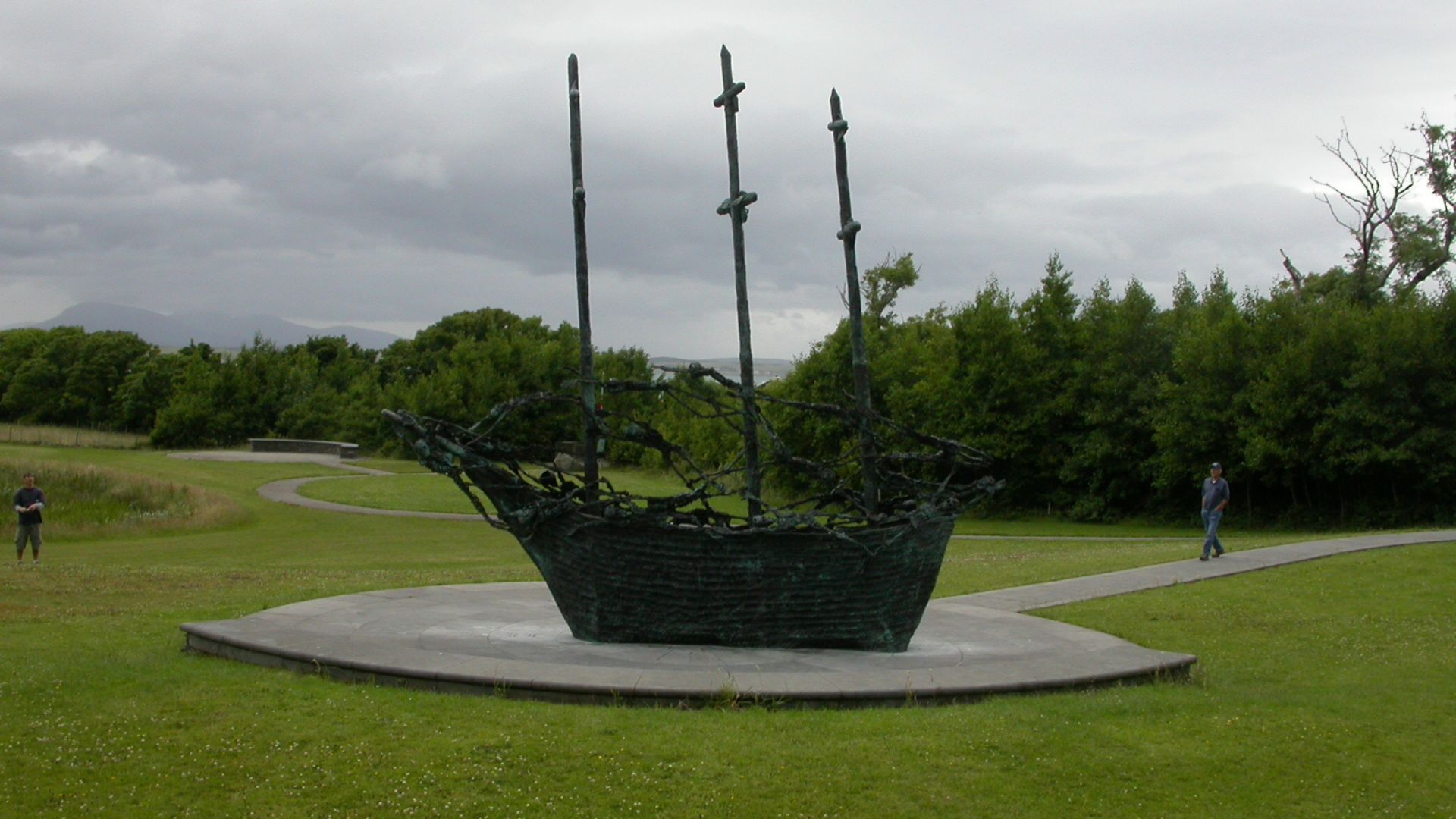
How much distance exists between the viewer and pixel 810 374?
49.1 m

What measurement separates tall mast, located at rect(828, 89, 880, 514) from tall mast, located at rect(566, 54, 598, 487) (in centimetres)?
240

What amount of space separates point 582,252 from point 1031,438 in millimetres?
33523

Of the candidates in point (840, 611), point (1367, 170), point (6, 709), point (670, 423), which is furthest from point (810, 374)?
point (6, 709)

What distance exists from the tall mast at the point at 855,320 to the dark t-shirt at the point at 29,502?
605 inches

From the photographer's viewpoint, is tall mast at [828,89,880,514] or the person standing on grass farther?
the person standing on grass

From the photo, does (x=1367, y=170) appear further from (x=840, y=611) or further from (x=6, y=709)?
(x=6, y=709)

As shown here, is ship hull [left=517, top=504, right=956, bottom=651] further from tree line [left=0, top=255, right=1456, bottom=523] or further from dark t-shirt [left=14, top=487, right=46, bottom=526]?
tree line [left=0, top=255, right=1456, bottom=523]

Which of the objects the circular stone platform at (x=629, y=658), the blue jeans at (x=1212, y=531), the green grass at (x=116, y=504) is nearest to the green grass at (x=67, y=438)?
the green grass at (x=116, y=504)

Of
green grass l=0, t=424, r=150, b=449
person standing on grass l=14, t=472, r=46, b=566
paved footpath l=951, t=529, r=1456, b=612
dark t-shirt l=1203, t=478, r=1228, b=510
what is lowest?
paved footpath l=951, t=529, r=1456, b=612

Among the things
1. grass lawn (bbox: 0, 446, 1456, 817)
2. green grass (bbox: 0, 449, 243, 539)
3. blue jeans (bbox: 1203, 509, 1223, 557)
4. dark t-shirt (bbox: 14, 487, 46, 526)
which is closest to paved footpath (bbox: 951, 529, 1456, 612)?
blue jeans (bbox: 1203, 509, 1223, 557)

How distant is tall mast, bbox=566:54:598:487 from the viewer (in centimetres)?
1100

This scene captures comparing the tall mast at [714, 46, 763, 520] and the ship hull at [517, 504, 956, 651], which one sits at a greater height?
the tall mast at [714, 46, 763, 520]

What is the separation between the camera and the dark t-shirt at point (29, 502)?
20047 millimetres

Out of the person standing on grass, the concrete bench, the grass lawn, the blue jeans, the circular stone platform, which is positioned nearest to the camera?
the grass lawn
